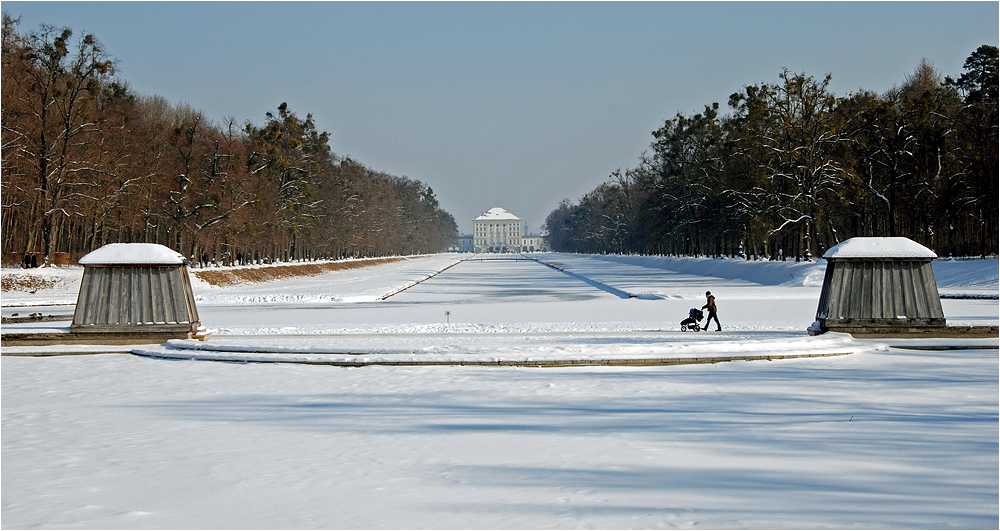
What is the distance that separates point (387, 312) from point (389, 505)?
1944cm

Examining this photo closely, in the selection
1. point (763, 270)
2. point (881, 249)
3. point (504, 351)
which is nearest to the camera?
point (504, 351)

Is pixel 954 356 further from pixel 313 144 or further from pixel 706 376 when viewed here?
pixel 313 144

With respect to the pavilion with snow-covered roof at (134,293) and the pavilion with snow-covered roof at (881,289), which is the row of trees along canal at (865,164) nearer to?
the pavilion with snow-covered roof at (881,289)

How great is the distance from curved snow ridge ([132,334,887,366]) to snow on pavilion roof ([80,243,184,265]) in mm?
1746

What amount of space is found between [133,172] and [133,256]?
3476 centimetres

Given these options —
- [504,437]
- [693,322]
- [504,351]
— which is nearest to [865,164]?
[693,322]

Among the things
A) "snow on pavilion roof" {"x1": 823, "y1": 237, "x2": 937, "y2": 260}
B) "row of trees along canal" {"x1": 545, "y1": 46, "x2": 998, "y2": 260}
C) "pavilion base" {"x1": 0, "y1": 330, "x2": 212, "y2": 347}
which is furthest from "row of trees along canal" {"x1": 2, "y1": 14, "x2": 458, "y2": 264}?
"snow on pavilion roof" {"x1": 823, "y1": 237, "x2": 937, "y2": 260}

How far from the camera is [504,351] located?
48.3 feet

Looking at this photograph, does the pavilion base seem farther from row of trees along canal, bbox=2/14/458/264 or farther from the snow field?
row of trees along canal, bbox=2/14/458/264

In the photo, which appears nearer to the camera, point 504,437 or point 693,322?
point 504,437

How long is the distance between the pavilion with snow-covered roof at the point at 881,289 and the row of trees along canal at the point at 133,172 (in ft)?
118

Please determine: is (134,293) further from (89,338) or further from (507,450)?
(507,450)

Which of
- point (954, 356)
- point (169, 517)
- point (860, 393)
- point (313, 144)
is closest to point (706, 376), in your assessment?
point (860, 393)

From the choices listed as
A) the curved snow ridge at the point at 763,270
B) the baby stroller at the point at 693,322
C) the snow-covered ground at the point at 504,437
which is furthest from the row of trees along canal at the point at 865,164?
the snow-covered ground at the point at 504,437
